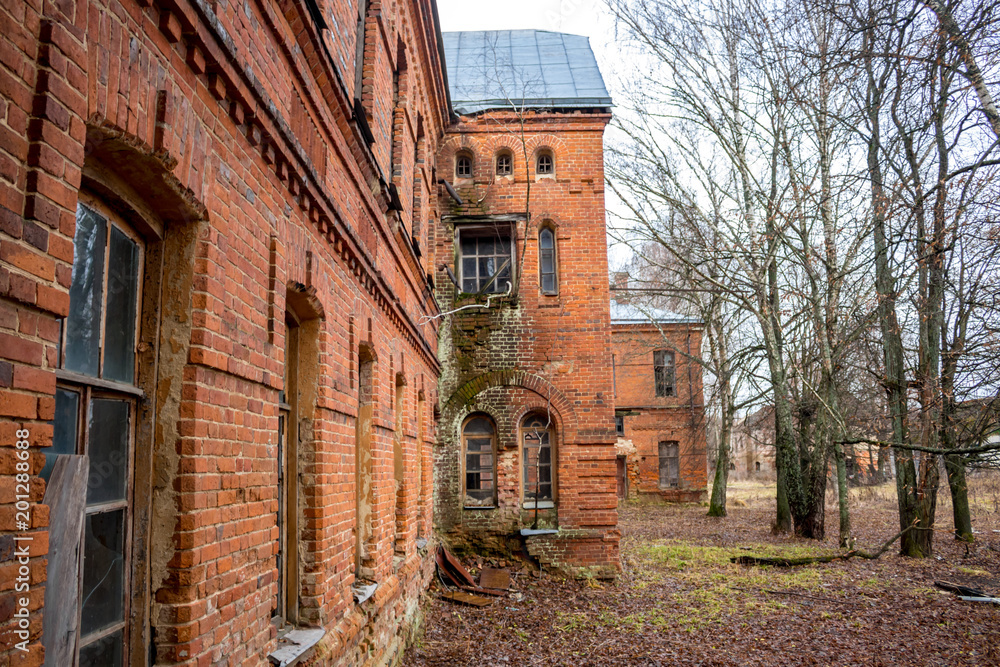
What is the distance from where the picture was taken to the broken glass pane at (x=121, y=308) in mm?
2713

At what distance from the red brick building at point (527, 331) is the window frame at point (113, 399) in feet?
34.4

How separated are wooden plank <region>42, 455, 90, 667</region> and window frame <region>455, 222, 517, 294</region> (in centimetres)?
1191

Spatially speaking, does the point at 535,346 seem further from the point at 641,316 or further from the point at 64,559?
the point at 641,316

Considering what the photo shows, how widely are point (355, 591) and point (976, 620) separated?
834cm

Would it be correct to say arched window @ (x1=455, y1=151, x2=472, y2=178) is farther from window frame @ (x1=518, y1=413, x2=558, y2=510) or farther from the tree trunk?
the tree trunk

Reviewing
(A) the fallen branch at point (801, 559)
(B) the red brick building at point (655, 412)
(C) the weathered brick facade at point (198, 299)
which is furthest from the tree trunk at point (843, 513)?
(C) the weathered brick facade at point (198, 299)

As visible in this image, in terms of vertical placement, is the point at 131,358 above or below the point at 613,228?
below

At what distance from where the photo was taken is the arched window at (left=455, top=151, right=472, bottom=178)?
1463cm

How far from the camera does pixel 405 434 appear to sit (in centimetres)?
905

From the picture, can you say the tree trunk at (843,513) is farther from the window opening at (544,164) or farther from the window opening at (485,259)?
the window opening at (544,164)

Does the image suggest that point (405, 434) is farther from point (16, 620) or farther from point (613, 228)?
point (613, 228)

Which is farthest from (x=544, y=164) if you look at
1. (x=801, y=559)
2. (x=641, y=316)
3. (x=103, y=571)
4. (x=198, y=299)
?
(x=641, y=316)

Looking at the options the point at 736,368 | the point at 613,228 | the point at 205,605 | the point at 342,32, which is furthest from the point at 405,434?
the point at 736,368

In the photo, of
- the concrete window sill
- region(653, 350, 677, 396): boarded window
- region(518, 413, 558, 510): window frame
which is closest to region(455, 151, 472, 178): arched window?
region(518, 413, 558, 510): window frame
